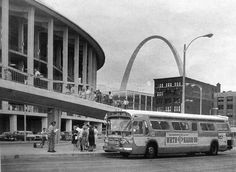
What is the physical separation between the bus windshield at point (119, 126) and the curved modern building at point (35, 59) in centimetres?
844

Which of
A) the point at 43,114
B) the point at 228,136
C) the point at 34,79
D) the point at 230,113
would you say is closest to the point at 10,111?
the point at 43,114

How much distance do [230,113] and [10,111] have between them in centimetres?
10209

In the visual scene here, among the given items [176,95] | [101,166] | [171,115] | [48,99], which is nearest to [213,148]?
[171,115]

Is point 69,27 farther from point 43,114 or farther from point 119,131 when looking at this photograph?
point 119,131

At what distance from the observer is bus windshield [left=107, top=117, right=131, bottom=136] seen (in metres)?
23.4

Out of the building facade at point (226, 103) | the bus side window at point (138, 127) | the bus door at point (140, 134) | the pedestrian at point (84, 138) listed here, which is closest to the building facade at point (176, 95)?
the building facade at point (226, 103)

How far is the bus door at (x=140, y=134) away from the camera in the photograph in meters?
23.1

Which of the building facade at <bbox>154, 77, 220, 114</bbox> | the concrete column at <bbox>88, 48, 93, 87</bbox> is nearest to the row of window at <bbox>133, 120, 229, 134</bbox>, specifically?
the concrete column at <bbox>88, 48, 93, 87</bbox>

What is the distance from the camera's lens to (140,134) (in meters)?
23.3

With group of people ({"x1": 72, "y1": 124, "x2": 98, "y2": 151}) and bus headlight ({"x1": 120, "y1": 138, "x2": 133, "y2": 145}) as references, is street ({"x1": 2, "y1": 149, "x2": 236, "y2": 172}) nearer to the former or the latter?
bus headlight ({"x1": 120, "y1": 138, "x2": 133, "y2": 145})

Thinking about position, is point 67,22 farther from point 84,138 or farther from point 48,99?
point 84,138

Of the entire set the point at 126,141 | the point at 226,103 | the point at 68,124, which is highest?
the point at 226,103

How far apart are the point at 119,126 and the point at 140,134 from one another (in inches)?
52.2

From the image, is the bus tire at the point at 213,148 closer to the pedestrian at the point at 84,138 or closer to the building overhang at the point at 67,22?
the pedestrian at the point at 84,138
